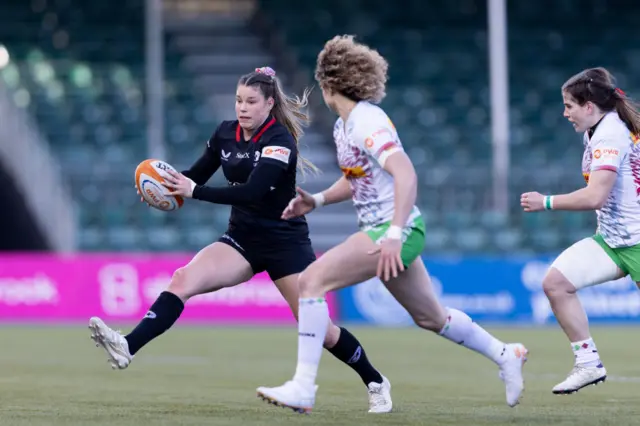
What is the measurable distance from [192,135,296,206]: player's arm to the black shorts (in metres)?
0.35

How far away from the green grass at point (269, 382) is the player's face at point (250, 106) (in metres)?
1.69

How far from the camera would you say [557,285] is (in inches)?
305

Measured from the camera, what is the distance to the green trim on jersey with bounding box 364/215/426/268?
673 cm

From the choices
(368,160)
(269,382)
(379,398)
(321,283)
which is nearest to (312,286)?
(321,283)

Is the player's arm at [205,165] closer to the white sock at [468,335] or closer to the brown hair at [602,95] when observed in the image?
the white sock at [468,335]

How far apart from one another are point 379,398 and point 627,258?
1.69 meters

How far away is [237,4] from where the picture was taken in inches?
1126

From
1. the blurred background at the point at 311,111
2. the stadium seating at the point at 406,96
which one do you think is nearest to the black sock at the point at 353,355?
the blurred background at the point at 311,111

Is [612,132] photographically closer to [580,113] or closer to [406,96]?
[580,113]

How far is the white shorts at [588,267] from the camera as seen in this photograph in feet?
25.4

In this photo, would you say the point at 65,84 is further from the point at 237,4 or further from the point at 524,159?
the point at 524,159

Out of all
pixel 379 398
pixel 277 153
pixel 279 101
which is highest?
pixel 279 101

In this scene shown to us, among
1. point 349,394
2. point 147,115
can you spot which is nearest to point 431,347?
point 349,394

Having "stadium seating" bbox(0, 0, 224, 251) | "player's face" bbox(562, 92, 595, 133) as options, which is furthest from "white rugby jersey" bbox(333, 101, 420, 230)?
"stadium seating" bbox(0, 0, 224, 251)
